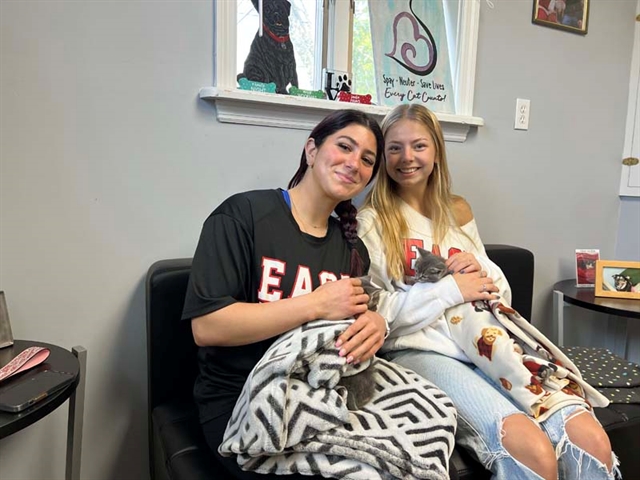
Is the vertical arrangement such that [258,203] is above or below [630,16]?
below

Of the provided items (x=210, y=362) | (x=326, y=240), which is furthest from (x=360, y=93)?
(x=210, y=362)

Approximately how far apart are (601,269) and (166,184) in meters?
1.64

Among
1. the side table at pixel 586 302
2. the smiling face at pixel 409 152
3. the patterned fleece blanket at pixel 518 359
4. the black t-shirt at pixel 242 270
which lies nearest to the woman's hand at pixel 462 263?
the patterned fleece blanket at pixel 518 359

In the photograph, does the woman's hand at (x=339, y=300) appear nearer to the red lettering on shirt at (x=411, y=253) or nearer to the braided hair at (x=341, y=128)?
the braided hair at (x=341, y=128)

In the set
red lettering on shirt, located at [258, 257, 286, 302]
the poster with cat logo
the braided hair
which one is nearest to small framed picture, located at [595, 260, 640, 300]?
the poster with cat logo

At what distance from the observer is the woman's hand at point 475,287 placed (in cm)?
123

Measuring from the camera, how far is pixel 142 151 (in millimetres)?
1269

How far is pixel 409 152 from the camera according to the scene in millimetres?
1381

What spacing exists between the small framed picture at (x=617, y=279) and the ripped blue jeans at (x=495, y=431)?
0.87 meters

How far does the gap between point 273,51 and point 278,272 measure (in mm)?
767

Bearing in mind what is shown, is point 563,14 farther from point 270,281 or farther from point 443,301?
point 270,281

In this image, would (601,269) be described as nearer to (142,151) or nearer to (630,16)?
(630,16)

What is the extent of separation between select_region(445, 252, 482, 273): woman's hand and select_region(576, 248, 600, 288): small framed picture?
2.76 ft

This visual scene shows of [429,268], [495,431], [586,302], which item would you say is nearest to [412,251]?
[429,268]
